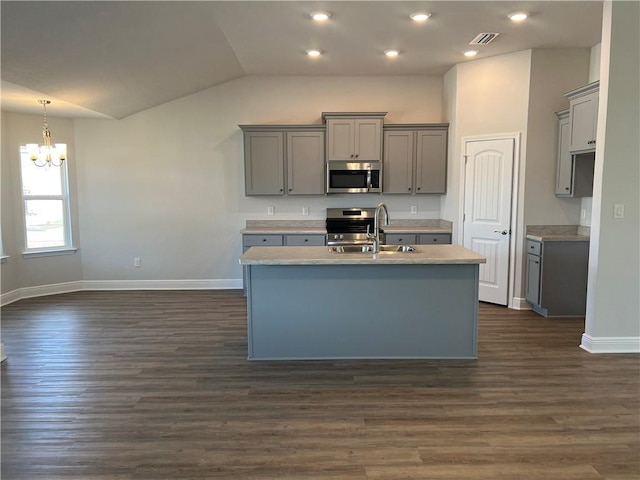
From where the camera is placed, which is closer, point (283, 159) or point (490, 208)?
point (490, 208)

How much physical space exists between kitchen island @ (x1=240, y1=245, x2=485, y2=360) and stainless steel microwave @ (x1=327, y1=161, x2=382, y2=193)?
2406 mm

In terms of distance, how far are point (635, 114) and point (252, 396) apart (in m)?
3.80

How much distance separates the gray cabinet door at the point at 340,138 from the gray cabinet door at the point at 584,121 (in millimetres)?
2565

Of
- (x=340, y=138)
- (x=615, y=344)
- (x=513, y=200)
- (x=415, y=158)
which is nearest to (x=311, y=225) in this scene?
(x=340, y=138)

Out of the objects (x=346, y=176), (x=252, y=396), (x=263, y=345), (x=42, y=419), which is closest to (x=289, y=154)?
(x=346, y=176)

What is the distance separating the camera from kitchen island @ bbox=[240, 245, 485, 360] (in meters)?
3.56

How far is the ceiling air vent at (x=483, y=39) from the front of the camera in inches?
175

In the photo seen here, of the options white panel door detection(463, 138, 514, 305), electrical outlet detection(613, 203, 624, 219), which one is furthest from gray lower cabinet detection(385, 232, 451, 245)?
electrical outlet detection(613, 203, 624, 219)

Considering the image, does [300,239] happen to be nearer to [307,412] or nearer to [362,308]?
[362,308]

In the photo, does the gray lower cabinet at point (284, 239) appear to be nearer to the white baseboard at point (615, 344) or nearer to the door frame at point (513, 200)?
the door frame at point (513, 200)

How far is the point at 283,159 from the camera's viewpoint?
5988 millimetres

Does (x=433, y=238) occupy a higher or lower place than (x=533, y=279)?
higher

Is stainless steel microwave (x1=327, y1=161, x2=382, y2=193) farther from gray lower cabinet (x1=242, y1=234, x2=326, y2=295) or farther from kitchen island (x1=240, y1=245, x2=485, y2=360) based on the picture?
kitchen island (x1=240, y1=245, x2=485, y2=360)

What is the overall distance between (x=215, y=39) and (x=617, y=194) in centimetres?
406
